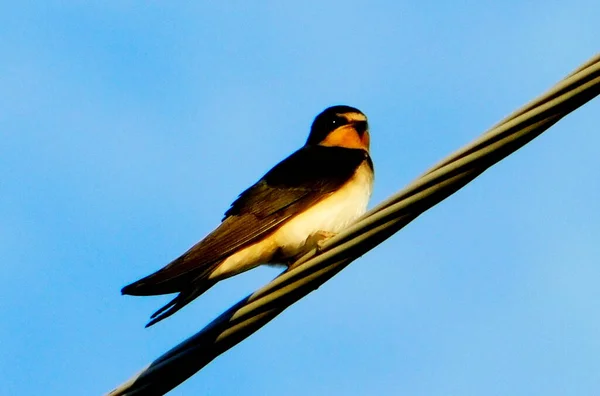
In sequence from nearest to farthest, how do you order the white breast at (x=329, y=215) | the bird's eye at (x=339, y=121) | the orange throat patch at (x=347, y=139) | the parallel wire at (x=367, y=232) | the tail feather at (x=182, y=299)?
the parallel wire at (x=367, y=232) < the tail feather at (x=182, y=299) < the white breast at (x=329, y=215) < the orange throat patch at (x=347, y=139) < the bird's eye at (x=339, y=121)

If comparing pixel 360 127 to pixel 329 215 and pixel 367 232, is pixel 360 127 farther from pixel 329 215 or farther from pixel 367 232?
pixel 367 232

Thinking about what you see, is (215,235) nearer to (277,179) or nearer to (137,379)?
(277,179)

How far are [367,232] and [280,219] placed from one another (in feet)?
6.57

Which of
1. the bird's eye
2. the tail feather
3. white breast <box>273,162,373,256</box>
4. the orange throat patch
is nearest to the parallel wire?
the tail feather

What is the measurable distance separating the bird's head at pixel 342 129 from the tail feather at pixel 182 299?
2.16 meters

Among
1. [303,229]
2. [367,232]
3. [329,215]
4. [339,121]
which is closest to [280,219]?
[303,229]

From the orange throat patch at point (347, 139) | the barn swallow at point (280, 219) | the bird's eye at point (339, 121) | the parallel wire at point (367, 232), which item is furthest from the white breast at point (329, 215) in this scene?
the parallel wire at point (367, 232)

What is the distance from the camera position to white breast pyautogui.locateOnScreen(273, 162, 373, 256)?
493 cm

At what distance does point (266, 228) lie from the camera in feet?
15.9

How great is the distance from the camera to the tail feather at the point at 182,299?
3879mm

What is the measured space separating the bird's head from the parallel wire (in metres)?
3.36

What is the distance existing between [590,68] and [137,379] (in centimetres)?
133

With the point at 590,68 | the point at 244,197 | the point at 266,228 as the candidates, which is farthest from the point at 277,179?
the point at 590,68

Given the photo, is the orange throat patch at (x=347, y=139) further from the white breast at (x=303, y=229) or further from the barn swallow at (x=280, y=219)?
the white breast at (x=303, y=229)
